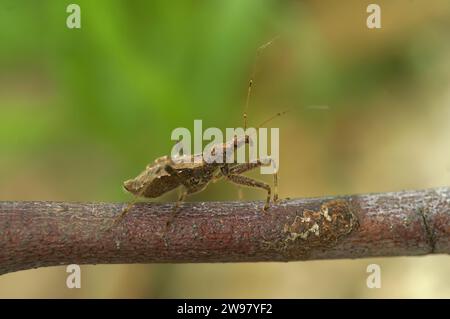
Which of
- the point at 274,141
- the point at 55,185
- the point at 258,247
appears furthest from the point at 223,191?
the point at 258,247

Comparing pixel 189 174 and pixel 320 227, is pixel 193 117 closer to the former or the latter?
pixel 189 174

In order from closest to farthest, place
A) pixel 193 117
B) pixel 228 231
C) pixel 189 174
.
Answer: pixel 228 231 → pixel 189 174 → pixel 193 117

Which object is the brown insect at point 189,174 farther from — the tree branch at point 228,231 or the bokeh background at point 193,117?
the bokeh background at point 193,117

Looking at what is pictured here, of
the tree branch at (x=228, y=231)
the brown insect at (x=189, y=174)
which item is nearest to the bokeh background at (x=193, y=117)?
the brown insect at (x=189, y=174)

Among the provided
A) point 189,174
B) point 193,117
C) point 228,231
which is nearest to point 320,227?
point 228,231

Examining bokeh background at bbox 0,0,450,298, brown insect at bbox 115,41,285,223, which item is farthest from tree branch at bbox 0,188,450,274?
bokeh background at bbox 0,0,450,298
